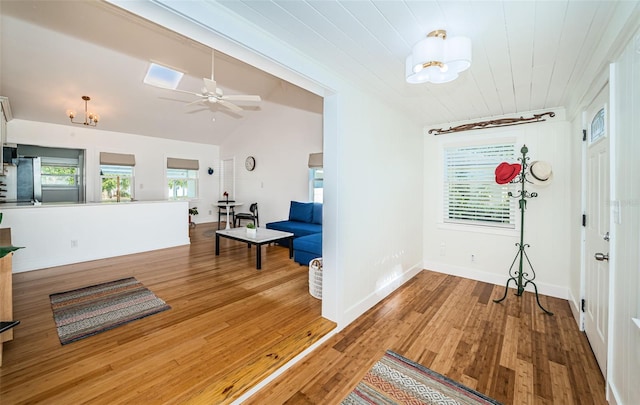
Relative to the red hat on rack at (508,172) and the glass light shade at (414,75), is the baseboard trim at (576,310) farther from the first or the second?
the glass light shade at (414,75)

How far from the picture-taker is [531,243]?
3295mm

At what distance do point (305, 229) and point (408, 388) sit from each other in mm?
3283

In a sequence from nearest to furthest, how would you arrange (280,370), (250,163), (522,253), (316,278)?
(280,370), (316,278), (522,253), (250,163)

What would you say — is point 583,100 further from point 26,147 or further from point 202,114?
point 26,147

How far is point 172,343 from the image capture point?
208cm

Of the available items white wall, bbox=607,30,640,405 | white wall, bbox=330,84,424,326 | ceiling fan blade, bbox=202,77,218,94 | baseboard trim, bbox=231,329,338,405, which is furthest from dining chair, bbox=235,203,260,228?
white wall, bbox=607,30,640,405

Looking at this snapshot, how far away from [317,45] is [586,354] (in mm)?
3218

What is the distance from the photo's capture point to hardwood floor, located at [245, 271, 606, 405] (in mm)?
1682

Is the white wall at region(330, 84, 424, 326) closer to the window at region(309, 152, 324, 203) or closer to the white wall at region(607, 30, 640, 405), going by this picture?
the white wall at region(607, 30, 640, 405)

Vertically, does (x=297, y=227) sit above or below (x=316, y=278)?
above

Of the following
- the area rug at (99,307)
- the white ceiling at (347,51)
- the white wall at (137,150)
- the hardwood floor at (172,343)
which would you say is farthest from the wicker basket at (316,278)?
the white wall at (137,150)

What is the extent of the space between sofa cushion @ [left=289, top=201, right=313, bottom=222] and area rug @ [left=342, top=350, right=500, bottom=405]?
3720mm

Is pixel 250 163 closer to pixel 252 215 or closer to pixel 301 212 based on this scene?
pixel 252 215

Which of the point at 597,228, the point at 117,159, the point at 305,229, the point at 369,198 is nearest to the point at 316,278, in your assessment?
the point at 369,198
